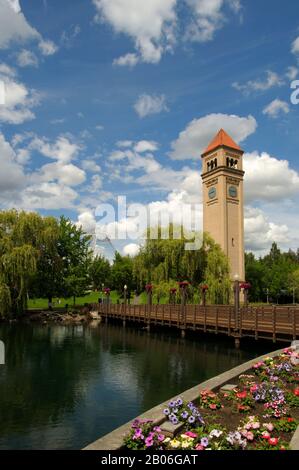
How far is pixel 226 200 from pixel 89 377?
39.9 metres

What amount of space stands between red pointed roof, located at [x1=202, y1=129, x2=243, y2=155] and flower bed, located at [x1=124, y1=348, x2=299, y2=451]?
Result: 48423 millimetres

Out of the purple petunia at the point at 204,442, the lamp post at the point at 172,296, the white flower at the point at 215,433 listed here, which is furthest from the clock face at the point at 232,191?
the purple petunia at the point at 204,442

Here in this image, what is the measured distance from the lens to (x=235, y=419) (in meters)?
6.77

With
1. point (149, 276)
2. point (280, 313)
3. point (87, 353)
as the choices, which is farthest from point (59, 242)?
point (280, 313)

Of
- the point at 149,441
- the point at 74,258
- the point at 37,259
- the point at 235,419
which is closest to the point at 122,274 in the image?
the point at 74,258

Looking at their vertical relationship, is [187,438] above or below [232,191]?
below

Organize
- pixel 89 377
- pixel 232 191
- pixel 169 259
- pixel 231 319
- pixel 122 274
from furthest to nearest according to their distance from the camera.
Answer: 1. pixel 122 274
2. pixel 232 191
3. pixel 169 259
4. pixel 231 319
5. pixel 89 377

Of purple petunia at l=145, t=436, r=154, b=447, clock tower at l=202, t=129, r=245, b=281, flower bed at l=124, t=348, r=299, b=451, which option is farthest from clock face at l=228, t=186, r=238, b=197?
A: purple petunia at l=145, t=436, r=154, b=447

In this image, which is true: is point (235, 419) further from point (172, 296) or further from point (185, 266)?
point (185, 266)

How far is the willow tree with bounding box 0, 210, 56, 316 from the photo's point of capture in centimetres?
3591

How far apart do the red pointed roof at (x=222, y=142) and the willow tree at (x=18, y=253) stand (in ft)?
90.1

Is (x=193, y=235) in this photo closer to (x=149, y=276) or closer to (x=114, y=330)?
(x=149, y=276)

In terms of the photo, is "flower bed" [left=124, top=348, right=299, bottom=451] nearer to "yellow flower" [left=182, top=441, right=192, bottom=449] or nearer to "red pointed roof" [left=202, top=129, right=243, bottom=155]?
"yellow flower" [left=182, top=441, right=192, bottom=449]

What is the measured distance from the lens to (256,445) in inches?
222
